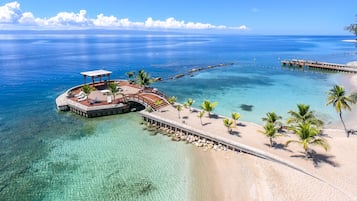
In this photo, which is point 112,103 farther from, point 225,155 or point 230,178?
point 230,178

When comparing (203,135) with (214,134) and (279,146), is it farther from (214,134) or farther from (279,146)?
(279,146)

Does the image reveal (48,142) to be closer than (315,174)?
No

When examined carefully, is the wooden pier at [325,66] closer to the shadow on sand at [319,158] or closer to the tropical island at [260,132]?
the tropical island at [260,132]

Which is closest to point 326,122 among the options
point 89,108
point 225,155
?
point 225,155

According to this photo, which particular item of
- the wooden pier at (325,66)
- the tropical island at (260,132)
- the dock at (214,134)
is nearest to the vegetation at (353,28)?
the tropical island at (260,132)

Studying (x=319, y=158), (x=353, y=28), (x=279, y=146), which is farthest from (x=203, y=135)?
(x=353, y=28)

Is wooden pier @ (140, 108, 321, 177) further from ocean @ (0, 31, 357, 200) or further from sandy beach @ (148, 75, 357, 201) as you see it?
ocean @ (0, 31, 357, 200)

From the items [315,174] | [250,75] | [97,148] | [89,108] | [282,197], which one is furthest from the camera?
[250,75]
